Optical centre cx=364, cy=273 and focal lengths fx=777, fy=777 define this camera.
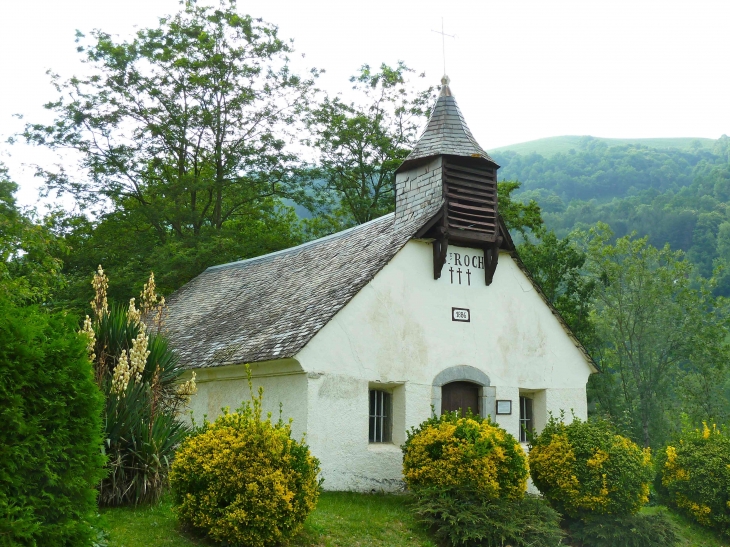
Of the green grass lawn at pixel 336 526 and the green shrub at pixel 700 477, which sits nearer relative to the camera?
the green grass lawn at pixel 336 526

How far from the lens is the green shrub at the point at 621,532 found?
507 inches

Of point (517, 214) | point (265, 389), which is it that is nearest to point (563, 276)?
point (517, 214)

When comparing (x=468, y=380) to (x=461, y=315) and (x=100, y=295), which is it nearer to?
(x=461, y=315)

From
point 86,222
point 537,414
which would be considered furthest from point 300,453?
point 86,222

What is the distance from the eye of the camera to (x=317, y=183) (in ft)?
112

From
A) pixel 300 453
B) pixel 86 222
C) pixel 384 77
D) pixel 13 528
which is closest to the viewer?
pixel 13 528

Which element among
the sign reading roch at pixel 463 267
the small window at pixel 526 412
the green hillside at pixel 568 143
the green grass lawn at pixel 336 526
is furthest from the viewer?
the green hillside at pixel 568 143

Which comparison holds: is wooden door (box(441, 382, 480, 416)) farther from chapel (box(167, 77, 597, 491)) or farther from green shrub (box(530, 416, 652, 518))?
green shrub (box(530, 416, 652, 518))

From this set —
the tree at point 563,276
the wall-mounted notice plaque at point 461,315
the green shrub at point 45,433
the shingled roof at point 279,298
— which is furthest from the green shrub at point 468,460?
the tree at point 563,276

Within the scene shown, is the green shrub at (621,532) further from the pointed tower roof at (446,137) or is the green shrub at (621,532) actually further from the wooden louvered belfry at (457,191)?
the pointed tower roof at (446,137)

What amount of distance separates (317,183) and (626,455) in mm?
22854

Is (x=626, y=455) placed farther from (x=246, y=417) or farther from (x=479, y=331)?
(x=246, y=417)

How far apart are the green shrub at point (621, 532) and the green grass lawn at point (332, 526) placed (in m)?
2.97

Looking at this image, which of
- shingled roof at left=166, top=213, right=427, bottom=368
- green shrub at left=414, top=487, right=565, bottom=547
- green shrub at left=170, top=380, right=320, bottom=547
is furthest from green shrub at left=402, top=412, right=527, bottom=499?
green shrub at left=170, top=380, right=320, bottom=547
